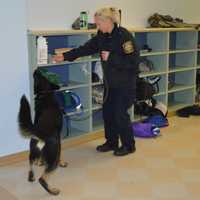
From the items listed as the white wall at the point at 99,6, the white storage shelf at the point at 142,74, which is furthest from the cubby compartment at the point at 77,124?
the white wall at the point at 99,6

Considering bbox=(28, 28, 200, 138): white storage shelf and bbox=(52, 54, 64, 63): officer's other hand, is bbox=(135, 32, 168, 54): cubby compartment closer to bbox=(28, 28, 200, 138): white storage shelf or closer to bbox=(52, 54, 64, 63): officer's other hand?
bbox=(28, 28, 200, 138): white storage shelf

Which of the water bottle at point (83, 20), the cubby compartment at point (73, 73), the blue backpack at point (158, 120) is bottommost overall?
the blue backpack at point (158, 120)

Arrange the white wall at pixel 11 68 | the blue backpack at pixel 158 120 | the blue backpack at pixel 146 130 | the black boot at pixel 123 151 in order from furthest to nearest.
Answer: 1. the blue backpack at pixel 158 120
2. the blue backpack at pixel 146 130
3. the black boot at pixel 123 151
4. the white wall at pixel 11 68

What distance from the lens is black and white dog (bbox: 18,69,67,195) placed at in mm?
2896

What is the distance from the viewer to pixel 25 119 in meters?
2.88

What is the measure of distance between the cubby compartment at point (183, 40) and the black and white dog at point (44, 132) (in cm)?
296

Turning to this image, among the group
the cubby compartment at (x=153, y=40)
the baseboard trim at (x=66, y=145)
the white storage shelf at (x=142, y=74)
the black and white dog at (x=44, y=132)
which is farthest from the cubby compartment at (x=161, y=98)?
the black and white dog at (x=44, y=132)

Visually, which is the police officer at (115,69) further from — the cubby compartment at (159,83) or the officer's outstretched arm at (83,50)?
the cubby compartment at (159,83)

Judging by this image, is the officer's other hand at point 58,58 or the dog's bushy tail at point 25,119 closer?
the dog's bushy tail at point 25,119

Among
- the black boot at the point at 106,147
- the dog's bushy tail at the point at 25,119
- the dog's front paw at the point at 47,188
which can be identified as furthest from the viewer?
the black boot at the point at 106,147

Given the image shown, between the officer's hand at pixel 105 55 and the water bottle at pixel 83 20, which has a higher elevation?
the water bottle at pixel 83 20

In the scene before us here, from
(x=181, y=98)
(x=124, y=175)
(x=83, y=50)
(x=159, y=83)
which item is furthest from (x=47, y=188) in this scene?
(x=181, y=98)

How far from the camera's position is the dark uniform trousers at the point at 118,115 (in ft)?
12.4

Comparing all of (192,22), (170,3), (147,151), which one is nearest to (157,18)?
(170,3)
